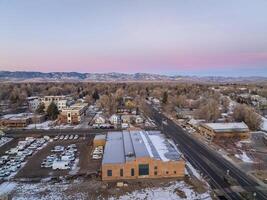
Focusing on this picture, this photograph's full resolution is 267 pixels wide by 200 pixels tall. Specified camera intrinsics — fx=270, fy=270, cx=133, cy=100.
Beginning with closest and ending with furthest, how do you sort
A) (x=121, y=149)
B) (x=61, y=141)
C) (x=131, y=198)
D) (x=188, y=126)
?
(x=131, y=198), (x=121, y=149), (x=61, y=141), (x=188, y=126)

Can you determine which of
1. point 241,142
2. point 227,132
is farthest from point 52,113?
point 241,142

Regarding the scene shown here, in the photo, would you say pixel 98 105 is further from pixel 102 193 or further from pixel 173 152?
pixel 102 193

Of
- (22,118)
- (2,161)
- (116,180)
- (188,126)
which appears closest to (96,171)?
(116,180)

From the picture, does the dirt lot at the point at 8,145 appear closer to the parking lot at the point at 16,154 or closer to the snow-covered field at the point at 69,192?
the parking lot at the point at 16,154

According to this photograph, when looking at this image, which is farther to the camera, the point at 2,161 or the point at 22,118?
the point at 22,118

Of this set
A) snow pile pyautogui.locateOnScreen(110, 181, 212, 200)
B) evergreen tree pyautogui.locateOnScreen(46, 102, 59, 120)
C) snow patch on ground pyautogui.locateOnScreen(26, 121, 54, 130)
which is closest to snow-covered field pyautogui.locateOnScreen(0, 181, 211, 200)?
snow pile pyautogui.locateOnScreen(110, 181, 212, 200)

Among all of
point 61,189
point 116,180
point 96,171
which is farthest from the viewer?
point 96,171

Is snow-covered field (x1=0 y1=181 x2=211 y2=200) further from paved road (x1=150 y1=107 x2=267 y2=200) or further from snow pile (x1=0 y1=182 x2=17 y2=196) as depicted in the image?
paved road (x1=150 y1=107 x2=267 y2=200)

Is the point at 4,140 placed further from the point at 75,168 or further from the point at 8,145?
the point at 75,168
